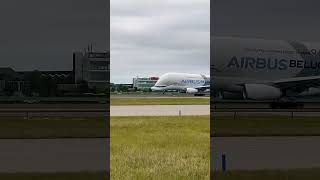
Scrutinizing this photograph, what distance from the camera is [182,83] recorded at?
74312mm

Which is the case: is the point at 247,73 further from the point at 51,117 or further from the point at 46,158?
the point at 46,158

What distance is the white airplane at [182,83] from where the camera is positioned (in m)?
69.9

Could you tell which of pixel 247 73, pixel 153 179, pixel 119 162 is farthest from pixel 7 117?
pixel 153 179

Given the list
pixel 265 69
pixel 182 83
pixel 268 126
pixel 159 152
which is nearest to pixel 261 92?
pixel 265 69

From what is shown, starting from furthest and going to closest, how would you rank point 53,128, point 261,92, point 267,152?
point 261,92
point 53,128
point 267,152

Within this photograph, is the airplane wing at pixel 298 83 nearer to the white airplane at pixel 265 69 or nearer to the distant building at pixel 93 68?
the white airplane at pixel 265 69

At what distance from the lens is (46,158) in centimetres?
1059

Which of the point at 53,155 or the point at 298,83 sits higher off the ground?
the point at 298,83

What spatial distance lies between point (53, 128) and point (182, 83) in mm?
56828

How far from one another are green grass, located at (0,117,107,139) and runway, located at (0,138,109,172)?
118 centimetres

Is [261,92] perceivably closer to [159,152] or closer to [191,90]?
[159,152]

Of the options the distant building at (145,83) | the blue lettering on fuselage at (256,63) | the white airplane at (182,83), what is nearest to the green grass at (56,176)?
the blue lettering on fuselage at (256,63)

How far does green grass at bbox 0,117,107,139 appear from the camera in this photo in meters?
15.7

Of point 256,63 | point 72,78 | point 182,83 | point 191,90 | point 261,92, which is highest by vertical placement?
point 256,63
